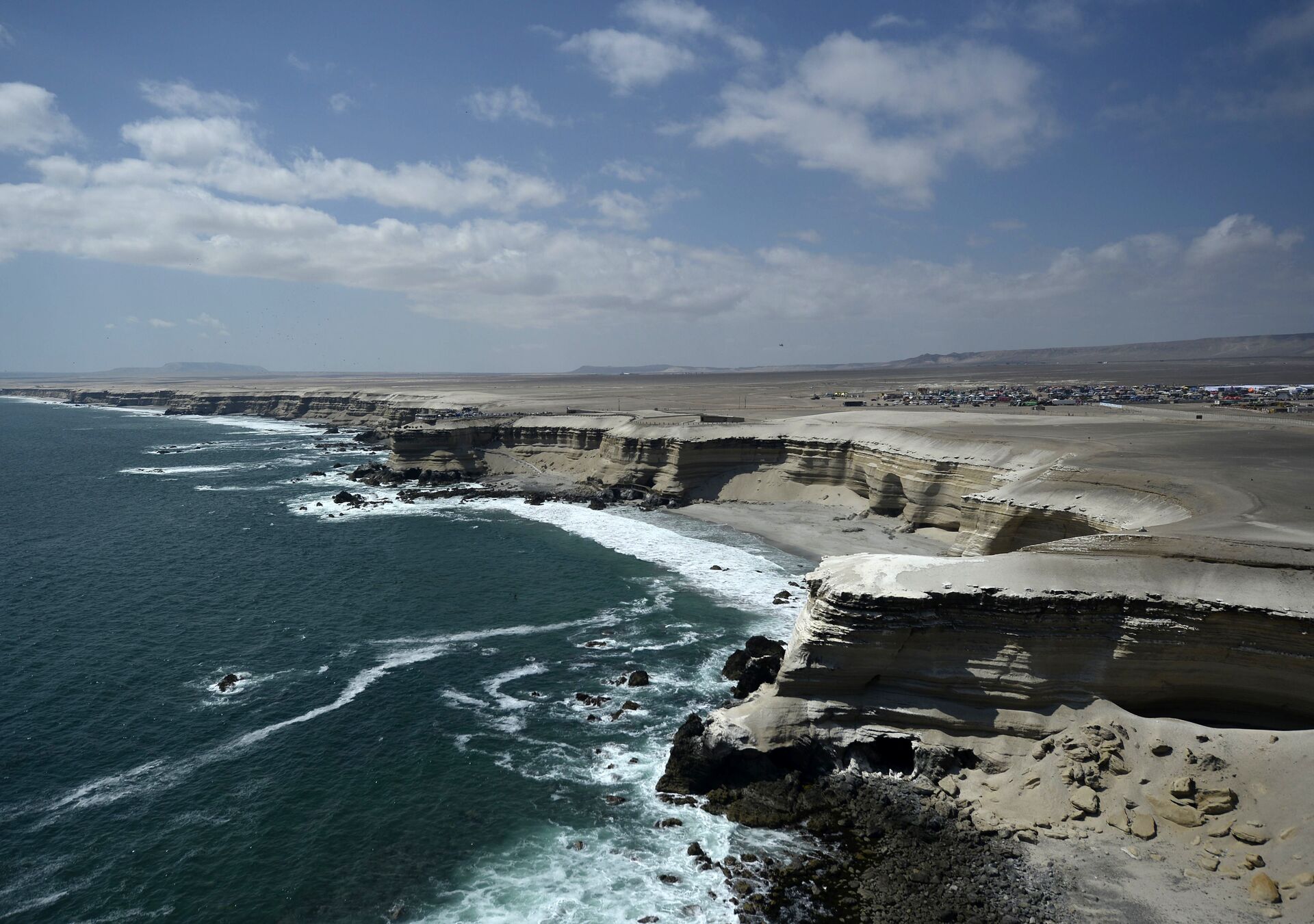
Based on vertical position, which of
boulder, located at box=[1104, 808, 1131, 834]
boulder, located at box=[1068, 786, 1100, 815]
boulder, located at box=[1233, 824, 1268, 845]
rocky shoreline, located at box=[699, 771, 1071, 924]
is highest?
boulder, located at box=[1233, 824, 1268, 845]

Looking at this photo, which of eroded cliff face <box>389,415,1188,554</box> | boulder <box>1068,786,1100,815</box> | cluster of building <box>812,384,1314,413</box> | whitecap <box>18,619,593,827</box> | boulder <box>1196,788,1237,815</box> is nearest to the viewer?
boulder <box>1196,788,1237,815</box>

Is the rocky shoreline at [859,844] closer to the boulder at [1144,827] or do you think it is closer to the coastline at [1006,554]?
the coastline at [1006,554]

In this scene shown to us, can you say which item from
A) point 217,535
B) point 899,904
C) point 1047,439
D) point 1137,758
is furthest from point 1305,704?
point 217,535

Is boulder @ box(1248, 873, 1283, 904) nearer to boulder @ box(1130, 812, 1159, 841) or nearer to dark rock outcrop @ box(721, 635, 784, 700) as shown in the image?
boulder @ box(1130, 812, 1159, 841)

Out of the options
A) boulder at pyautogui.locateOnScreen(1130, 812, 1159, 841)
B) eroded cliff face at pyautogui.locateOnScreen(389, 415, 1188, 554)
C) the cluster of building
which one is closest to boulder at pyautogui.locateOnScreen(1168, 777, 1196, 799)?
boulder at pyautogui.locateOnScreen(1130, 812, 1159, 841)

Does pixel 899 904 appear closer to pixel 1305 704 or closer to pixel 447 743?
pixel 1305 704

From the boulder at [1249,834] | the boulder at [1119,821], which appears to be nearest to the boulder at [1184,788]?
the boulder at [1249,834]

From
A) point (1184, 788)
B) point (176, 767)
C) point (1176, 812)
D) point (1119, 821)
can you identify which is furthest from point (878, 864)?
point (176, 767)
